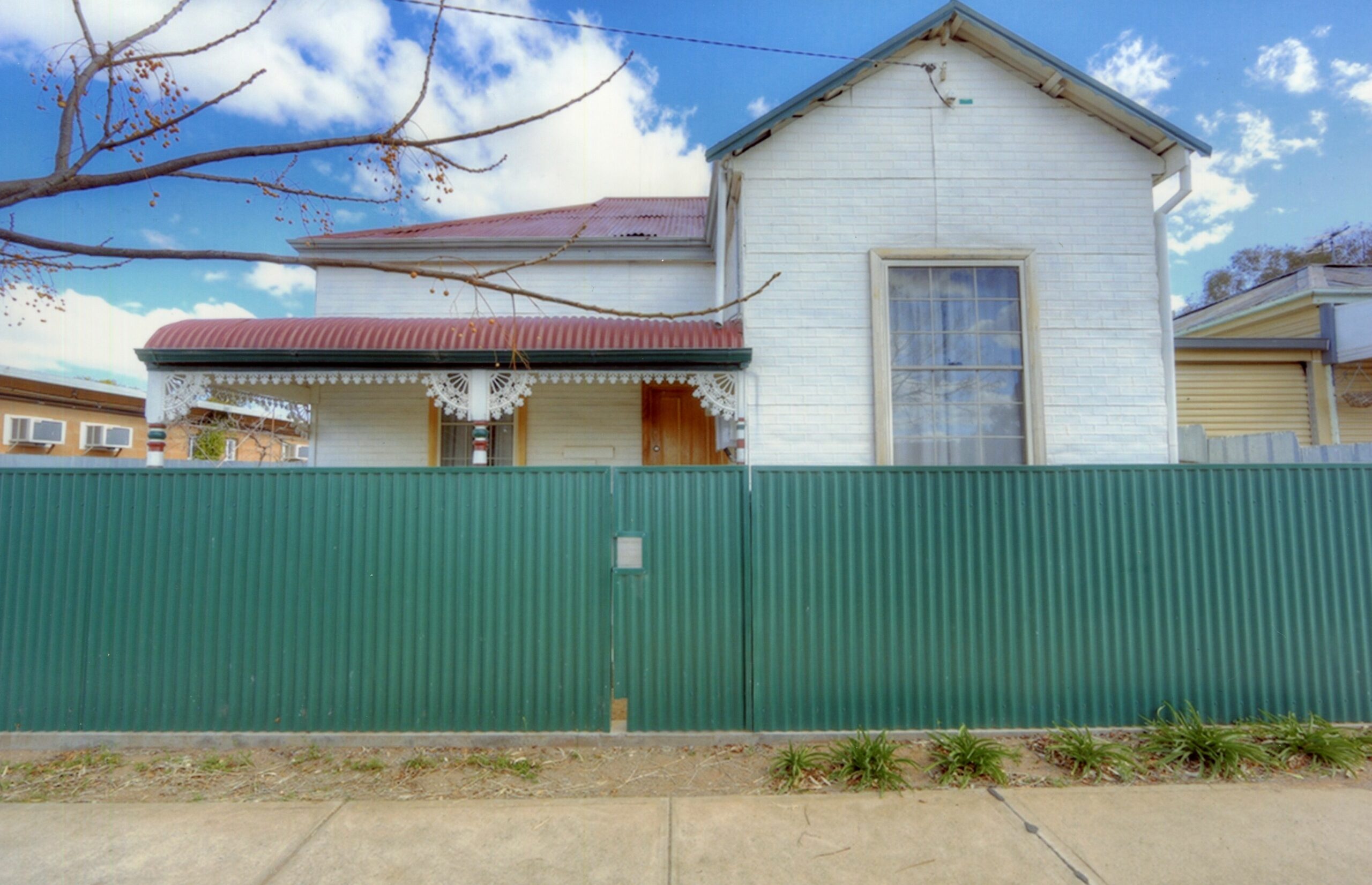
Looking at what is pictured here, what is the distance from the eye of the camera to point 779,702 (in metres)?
4.62

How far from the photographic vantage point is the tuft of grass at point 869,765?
13.2 feet

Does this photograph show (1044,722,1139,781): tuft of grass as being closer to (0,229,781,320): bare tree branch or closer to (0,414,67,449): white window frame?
(0,229,781,320): bare tree branch

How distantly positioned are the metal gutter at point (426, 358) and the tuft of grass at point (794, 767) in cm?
367

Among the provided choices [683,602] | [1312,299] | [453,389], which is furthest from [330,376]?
[1312,299]

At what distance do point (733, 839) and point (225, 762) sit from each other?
11.2 ft

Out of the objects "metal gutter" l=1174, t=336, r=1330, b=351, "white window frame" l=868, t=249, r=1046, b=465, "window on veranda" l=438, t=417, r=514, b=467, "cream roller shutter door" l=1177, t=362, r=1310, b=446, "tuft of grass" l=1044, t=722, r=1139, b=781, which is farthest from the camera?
"cream roller shutter door" l=1177, t=362, r=1310, b=446

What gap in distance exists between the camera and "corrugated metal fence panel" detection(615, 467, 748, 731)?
4.62 meters

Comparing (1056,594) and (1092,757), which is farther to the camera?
(1056,594)

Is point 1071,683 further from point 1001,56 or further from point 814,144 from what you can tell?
point 1001,56

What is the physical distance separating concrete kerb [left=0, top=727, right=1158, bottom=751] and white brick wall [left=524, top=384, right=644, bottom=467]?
4.54 meters

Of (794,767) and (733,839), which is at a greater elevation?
(794,767)

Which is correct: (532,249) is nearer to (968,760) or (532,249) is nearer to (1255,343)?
(968,760)

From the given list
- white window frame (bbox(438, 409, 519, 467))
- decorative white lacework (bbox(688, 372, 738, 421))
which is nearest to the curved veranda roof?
decorative white lacework (bbox(688, 372, 738, 421))

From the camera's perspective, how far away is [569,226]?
1061 centimetres
